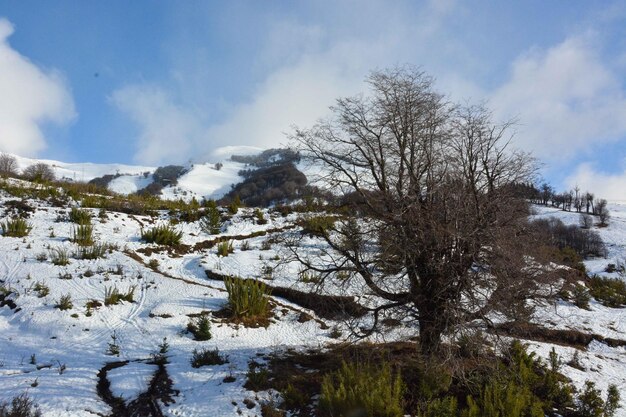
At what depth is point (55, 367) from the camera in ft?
18.0

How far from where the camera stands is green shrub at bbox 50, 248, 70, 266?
902 centimetres

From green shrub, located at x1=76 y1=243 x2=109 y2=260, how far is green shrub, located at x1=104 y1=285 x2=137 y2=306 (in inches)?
76.0

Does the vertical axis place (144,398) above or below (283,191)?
below

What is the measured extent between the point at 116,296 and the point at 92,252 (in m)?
2.74

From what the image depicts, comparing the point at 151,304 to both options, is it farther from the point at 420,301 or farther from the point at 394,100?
the point at 394,100

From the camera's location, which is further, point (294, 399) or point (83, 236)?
point (83, 236)

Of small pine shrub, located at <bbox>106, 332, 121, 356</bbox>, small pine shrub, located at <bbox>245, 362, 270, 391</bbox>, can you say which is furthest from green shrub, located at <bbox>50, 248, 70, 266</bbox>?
small pine shrub, located at <bbox>245, 362, 270, 391</bbox>

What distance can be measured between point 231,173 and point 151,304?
15354 cm

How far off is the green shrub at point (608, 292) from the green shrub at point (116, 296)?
14.6m

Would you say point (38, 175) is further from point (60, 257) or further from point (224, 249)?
point (224, 249)

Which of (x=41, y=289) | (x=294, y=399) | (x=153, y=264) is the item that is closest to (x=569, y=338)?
(x=294, y=399)

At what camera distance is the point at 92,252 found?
9.83m

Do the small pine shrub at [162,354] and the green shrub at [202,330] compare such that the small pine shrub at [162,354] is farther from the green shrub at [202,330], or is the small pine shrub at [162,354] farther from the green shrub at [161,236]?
the green shrub at [161,236]

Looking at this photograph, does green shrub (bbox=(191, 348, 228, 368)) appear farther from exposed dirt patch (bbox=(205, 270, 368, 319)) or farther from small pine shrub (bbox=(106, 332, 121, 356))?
exposed dirt patch (bbox=(205, 270, 368, 319))
